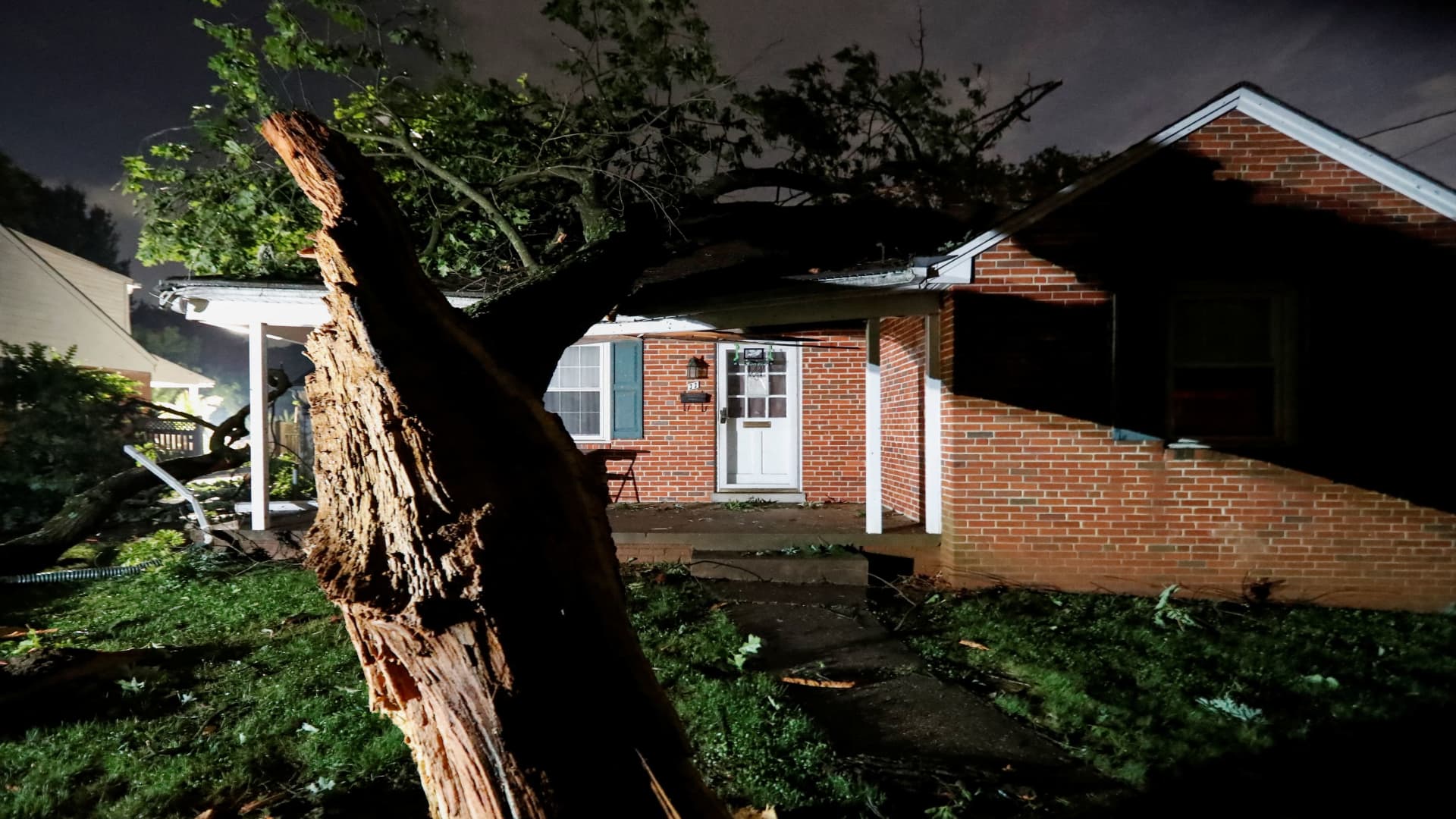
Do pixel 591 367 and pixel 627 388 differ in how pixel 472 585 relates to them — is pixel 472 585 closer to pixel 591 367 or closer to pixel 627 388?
pixel 627 388

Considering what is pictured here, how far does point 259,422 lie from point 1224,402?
386 inches

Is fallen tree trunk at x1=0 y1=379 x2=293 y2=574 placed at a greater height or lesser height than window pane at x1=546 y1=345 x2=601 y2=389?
lesser

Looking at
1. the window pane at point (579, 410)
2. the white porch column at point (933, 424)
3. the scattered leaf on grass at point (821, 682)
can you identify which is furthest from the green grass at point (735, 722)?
the window pane at point (579, 410)

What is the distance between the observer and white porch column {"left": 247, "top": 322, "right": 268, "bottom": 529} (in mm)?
7160

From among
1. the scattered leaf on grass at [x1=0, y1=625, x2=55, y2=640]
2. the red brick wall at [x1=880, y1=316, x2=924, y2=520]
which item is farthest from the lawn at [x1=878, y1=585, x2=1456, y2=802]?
the scattered leaf on grass at [x1=0, y1=625, x2=55, y2=640]

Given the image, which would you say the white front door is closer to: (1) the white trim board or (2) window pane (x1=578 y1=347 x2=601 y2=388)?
(2) window pane (x1=578 y1=347 x2=601 y2=388)

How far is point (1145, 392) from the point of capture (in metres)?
6.18

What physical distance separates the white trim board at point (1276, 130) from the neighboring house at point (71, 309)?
67.2 feet

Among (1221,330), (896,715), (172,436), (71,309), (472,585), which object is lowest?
(896,715)

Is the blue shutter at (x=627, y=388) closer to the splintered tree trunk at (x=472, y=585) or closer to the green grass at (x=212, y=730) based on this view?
the green grass at (x=212, y=730)

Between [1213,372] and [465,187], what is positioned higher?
[465,187]

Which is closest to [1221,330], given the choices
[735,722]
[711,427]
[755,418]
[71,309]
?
[755,418]

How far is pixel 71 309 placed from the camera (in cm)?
2030

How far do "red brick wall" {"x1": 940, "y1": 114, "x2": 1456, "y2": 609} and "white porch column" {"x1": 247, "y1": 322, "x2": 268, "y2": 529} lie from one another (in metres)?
7.23
